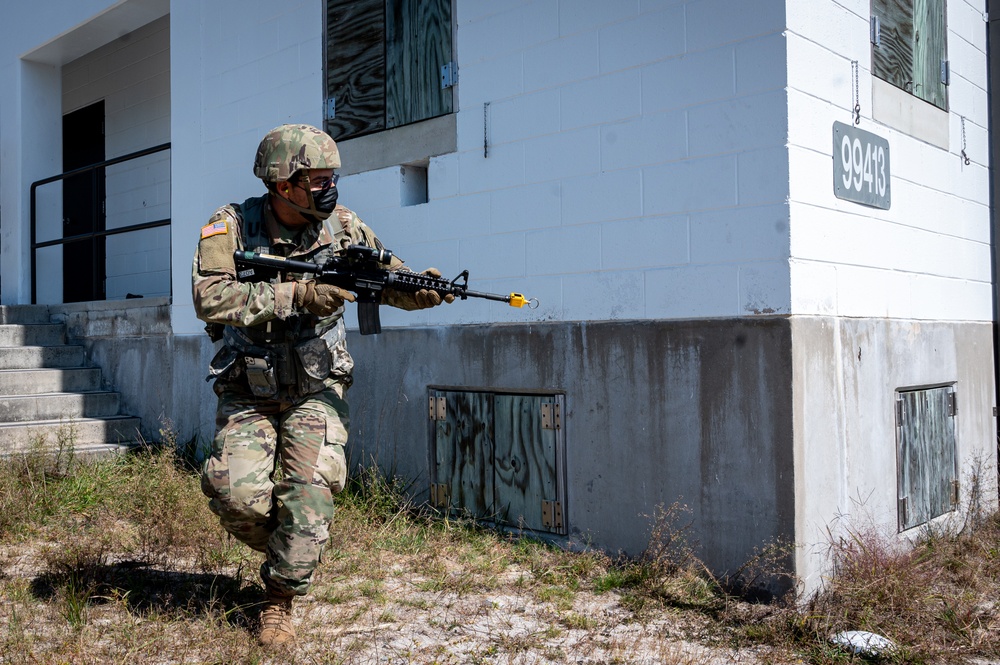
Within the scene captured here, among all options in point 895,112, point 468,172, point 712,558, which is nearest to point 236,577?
point 712,558

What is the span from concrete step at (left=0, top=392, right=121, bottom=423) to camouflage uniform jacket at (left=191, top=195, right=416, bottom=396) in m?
4.00

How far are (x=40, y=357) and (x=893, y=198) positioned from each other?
672 cm

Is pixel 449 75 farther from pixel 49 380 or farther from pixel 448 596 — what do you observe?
pixel 49 380

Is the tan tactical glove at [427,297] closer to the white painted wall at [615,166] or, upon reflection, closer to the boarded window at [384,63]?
the white painted wall at [615,166]

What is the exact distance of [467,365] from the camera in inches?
217

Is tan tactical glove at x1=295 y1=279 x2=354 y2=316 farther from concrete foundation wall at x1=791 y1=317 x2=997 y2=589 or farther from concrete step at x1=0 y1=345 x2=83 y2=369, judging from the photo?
concrete step at x1=0 y1=345 x2=83 y2=369

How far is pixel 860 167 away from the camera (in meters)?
4.80

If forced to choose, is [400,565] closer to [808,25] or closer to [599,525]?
[599,525]

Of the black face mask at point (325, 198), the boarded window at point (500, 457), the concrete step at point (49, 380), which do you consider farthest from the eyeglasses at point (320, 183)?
the concrete step at point (49, 380)

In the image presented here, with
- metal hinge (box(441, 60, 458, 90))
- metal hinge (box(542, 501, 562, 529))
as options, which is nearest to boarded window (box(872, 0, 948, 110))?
metal hinge (box(441, 60, 458, 90))

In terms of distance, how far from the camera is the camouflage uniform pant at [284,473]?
3588mm

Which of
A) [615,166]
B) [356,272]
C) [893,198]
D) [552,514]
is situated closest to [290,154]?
[356,272]

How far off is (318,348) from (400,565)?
146cm

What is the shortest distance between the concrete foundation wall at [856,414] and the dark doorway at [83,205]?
8824 mm
